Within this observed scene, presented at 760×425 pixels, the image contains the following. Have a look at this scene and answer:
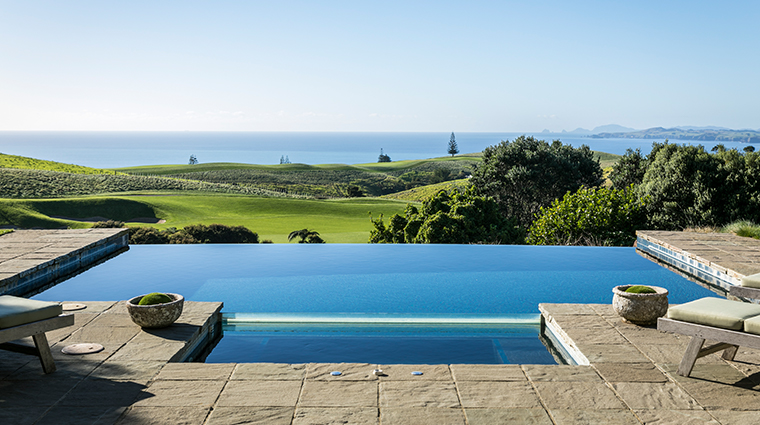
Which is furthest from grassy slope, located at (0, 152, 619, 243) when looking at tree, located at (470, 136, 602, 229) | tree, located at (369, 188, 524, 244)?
tree, located at (470, 136, 602, 229)

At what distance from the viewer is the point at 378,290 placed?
595cm

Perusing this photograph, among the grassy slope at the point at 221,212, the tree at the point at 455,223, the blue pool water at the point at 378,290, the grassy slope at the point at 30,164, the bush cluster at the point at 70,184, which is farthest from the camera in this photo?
the grassy slope at the point at 30,164

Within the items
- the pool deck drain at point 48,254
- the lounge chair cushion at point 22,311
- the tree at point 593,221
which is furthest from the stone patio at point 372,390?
the tree at point 593,221

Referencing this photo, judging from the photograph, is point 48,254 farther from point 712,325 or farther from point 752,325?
point 752,325

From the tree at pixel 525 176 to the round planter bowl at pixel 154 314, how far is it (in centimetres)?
1204

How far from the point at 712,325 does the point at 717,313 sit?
8 centimetres

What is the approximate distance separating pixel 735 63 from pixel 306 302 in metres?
20.4

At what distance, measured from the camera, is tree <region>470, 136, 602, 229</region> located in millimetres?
14852

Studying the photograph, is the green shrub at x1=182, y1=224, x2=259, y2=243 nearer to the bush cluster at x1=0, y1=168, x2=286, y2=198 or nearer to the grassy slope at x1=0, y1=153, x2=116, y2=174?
the bush cluster at x1=0, y1=168, x2=286, y2=198

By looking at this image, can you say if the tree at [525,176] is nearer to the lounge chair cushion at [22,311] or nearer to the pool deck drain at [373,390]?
the pool deck drain at [373,390]

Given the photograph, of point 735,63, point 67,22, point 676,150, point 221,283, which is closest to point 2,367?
point 221,283

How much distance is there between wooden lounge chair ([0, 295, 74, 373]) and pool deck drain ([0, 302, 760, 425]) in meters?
0.15

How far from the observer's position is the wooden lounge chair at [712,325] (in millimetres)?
2863

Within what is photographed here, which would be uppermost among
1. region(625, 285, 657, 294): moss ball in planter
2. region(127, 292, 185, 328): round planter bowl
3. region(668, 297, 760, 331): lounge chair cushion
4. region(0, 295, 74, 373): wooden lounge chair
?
region(0, 295, 74, 373): wooden lounge chair
